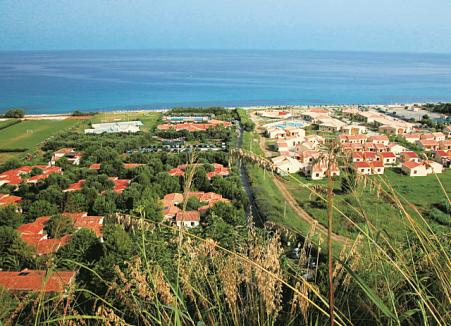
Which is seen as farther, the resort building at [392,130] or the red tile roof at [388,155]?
the resort building at [392,130]

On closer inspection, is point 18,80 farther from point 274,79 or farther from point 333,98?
point 333,98

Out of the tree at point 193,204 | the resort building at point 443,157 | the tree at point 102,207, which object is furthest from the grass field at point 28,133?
the resort building at point 443,157

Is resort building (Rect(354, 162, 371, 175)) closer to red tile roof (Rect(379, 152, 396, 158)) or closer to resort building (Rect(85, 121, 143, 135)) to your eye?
red tile roof (Rect(379, 152, 396, 158))

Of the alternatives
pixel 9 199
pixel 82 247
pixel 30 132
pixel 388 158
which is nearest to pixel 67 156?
pixel 9 199

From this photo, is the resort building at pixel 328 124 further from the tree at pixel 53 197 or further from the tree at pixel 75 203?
the tree at pixel 53 197

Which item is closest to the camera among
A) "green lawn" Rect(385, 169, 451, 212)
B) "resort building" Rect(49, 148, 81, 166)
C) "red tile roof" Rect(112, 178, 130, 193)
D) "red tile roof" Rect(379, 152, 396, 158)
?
"green lawn" Rect(385, 169, 451, 212)

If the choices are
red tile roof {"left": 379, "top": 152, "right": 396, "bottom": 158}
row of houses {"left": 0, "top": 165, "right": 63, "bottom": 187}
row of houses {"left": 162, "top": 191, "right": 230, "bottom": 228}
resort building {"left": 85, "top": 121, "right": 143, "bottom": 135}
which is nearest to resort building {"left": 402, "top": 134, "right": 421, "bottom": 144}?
red tile roof {"left": 379, "top": 152, "right": 396, "bottom": 158}
